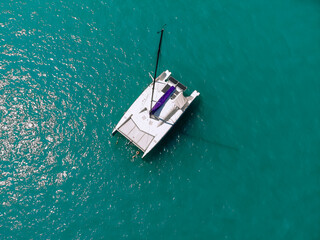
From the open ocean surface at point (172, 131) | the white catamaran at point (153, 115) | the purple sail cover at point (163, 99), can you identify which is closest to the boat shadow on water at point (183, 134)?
the open ocean surface at point (172, 131)

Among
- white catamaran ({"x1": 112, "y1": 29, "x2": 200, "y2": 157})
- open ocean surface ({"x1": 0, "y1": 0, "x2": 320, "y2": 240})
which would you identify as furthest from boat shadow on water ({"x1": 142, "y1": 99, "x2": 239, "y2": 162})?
white catamaran ({"x1": 112, "y1": 29, "x2": 200, "y2": 157})

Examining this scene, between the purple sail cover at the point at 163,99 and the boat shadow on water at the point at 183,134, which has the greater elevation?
the purple sail cover at the point at 163,99

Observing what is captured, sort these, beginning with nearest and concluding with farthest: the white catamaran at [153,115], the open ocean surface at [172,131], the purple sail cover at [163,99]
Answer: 1. the open ocean surface at [172,131]
2. the white catamaran at [153,115]
3. the purple sail cover at [163,99]

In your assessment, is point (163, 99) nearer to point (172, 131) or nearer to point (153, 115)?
point (153, 115)

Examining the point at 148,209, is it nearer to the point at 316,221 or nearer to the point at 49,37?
the point at 316,221

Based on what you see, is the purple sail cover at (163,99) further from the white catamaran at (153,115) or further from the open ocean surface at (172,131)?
the open ocean surface at (172,131)

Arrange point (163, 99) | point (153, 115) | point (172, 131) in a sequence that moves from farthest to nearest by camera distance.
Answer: point (172, 131)
point (163, 99)
point (153, 115)

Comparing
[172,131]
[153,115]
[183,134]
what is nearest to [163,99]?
[153,115]
